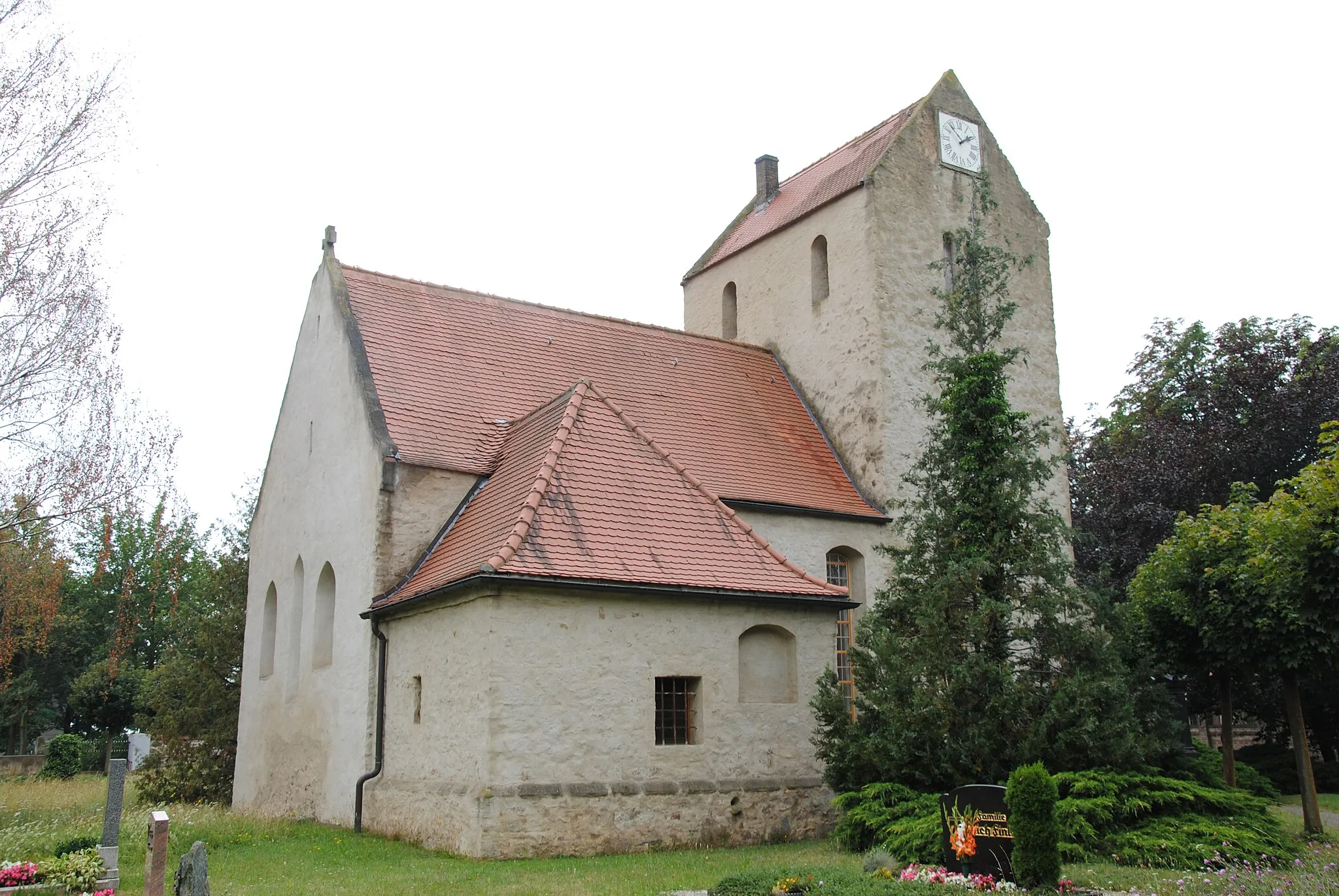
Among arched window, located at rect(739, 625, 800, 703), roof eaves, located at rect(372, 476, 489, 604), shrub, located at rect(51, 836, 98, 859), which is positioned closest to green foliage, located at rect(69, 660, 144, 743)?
roof eaves, located at rect(372, 476, 489, 604)

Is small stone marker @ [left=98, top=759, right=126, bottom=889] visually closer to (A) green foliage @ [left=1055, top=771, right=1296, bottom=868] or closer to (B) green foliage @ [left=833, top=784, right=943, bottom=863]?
(B) green foliage @ [left=833, top=784, right=943, bottom=863]

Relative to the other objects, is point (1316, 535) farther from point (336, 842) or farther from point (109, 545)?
point (109, 545)

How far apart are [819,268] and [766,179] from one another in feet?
17.2

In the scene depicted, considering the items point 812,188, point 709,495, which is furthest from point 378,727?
point 812,188

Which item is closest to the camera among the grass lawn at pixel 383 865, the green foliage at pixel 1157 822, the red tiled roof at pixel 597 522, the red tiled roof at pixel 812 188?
the grass lawn at pixel 383 865

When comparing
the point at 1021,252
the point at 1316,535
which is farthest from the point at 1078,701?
the point at 1021,252

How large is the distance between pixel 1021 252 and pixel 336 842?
18546 mm

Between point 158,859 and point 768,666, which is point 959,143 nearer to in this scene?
point 768,666

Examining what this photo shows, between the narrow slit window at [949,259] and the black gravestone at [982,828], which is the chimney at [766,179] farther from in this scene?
the black gravestone at [982,828]

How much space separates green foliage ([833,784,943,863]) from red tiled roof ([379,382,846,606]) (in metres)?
3.05

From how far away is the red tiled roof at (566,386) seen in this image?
17.8m

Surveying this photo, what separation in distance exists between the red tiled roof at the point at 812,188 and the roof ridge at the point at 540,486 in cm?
939

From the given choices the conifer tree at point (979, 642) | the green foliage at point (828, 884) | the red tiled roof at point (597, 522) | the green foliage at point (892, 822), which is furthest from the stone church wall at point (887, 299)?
the green foliage at point (828, 884)

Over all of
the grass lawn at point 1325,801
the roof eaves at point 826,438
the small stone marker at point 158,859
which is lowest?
the grass lawn at point 1325,801
